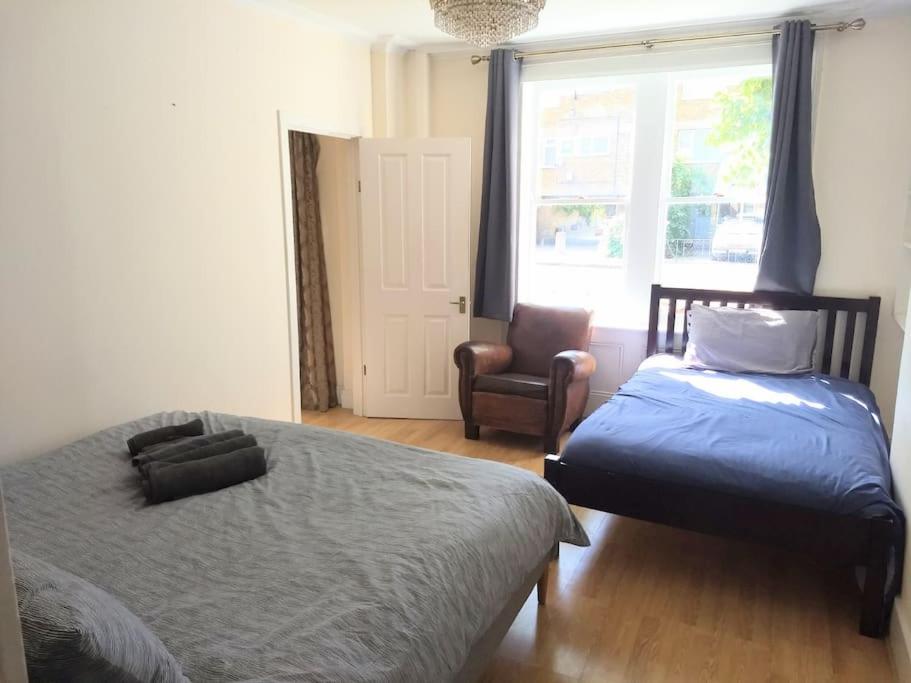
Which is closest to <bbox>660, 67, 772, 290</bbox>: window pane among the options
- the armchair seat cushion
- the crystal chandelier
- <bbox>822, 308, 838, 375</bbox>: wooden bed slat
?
<bbox>822, 308, 838, 375</bbox>: wooden bed slat

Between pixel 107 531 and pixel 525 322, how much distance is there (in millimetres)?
3218

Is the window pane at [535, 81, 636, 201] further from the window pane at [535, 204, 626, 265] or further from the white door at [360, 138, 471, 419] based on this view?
the white door at [360, 138, 471, 419]

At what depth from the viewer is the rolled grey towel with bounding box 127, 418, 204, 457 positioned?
2.46 m

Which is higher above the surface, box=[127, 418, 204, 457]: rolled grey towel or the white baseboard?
box=[127, 418, 204, 457]: rolled grey towel

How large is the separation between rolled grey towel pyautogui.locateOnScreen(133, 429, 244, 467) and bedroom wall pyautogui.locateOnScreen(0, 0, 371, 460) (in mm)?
722

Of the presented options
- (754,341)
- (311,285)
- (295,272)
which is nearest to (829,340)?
(754,341)

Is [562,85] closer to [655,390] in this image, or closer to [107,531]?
[655,390]

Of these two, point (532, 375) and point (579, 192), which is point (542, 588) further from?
point (579, 192)

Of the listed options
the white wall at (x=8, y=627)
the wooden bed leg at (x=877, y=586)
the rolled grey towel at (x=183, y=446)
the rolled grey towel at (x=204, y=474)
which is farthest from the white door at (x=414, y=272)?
the white wall at (x=8, y=627)

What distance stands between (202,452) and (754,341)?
3.12 meters

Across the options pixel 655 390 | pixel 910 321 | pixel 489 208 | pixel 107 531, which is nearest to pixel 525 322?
pixel 489 208

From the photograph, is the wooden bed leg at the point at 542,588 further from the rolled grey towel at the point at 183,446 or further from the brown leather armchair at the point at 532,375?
the brown leather armchair at the point at 532,375

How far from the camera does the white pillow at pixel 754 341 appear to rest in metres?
3.87

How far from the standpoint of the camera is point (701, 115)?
432 cm
